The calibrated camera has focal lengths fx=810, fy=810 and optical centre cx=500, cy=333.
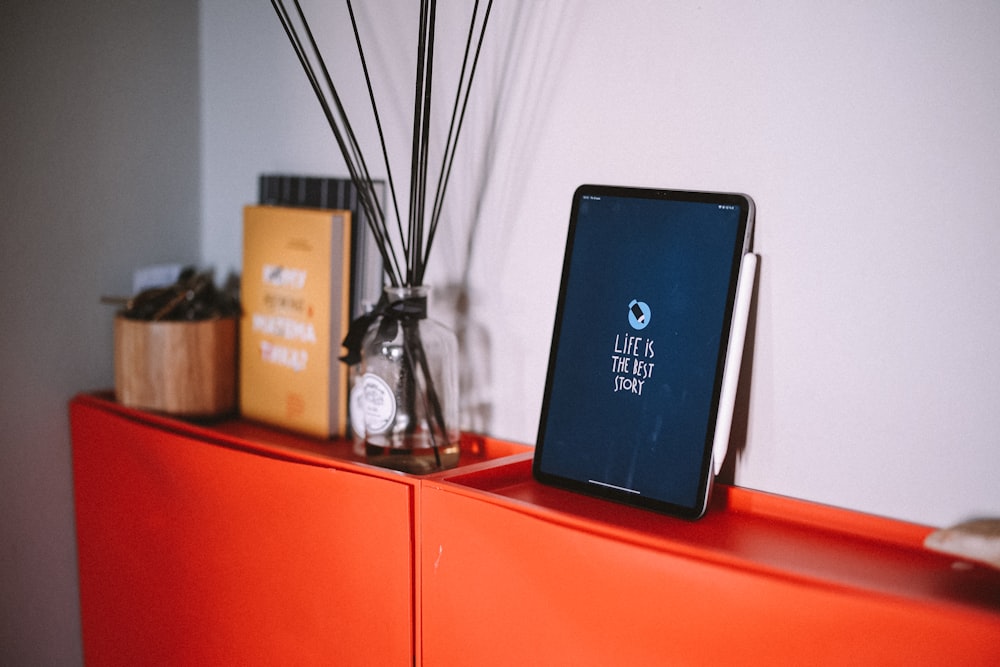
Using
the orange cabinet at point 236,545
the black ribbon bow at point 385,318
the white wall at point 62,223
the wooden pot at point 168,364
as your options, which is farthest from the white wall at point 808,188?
the white wall at point 62,223

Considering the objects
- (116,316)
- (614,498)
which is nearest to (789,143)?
(614,498)

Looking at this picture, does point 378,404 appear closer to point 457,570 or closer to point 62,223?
point 457,570

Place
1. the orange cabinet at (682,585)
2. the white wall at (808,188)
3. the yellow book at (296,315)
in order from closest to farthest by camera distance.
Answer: the orange cabinet at (682,585) → the white wall at (808,188) → the yellow book at (296,315)

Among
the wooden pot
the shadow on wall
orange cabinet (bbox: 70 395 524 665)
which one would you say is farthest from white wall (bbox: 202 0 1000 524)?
the wooden pot

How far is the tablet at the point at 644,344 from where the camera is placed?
2.90ft

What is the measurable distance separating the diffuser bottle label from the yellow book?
166 millimetres

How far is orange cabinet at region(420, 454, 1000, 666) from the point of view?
0.68m

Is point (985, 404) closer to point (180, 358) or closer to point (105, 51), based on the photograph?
point (180, 358)

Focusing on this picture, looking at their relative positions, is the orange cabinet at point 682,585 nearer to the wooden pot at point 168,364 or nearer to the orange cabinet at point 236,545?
the orange cabinet at point 236,545

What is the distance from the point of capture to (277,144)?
4.58ft

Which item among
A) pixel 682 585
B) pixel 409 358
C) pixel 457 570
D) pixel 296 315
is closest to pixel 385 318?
pixel 409 358

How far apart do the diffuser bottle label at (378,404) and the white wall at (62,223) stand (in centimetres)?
60

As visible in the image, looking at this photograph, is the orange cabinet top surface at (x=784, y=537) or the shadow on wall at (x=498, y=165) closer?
the orange cabinet top surface at (x=784, y=537)

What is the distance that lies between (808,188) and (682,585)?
17.3 inches
